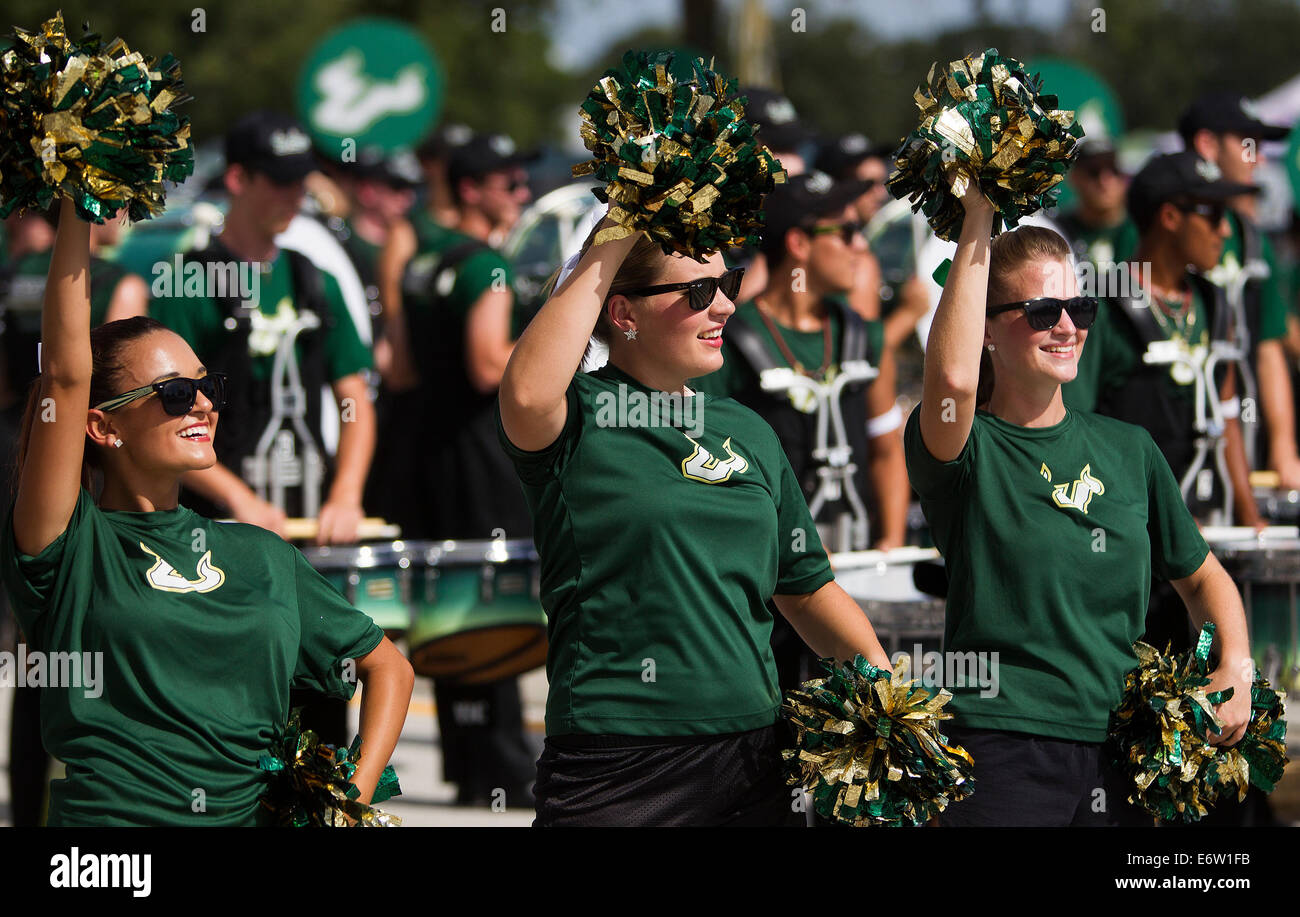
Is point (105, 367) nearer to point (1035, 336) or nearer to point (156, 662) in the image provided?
point (156, 662)

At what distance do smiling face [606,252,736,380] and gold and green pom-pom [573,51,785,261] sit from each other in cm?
19

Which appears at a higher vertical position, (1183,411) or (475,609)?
(1183,411)

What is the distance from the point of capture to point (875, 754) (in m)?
3.71

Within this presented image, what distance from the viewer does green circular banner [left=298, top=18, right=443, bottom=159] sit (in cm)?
1560

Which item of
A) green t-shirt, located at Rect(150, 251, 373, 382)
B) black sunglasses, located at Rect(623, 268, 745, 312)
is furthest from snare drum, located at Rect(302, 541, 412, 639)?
black sunglasses, located at Rect(623, 268, 745, 312)

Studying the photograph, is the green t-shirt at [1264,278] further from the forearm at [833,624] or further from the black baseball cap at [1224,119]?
the forearm at [833,624]

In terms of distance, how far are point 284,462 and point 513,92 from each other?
31.7 meters

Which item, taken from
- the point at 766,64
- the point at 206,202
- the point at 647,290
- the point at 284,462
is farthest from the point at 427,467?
the point at 766,64

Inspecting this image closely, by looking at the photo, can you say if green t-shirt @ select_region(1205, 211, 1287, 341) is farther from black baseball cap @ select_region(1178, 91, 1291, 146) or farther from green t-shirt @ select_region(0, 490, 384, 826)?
green t-shirt @ select_region(0, 490, 384, 826)

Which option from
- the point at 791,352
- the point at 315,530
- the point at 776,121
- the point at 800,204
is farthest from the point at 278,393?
the point at 776,121

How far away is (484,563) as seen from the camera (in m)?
6.29

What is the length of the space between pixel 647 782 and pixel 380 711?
54 centimetres

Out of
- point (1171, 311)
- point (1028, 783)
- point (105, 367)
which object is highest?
point (1171, 311)

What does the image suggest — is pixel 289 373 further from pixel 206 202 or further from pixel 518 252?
pixel 206 202
